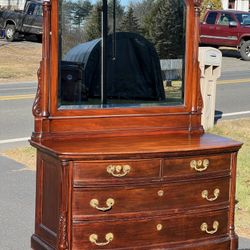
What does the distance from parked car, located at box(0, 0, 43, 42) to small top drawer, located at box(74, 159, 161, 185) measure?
23.4m

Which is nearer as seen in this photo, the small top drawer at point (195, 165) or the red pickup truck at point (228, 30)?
the small top drawer at point (195, 165)

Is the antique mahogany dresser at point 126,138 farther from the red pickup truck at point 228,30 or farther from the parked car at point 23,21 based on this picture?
the parked car at point 23,21

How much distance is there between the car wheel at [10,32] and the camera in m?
29.3

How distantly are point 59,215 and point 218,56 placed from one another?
21.8 ft

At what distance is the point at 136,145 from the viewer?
4.21 metres

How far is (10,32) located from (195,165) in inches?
1039

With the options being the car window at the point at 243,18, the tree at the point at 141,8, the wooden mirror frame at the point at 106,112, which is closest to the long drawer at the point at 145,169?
the wooden mirror frame at the point at 106,112

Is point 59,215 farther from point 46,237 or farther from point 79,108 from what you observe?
point 79,108

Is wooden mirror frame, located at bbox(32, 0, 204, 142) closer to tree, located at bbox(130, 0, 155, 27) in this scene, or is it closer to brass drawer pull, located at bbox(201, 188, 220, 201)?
tree, located at bbox(130, 0, 155, 27)

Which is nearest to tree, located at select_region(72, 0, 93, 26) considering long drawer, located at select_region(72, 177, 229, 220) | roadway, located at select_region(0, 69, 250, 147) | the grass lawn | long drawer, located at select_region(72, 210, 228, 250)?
long drawer, located at select_region(72, 177, 229, 220)

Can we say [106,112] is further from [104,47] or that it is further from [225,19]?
[225,19]

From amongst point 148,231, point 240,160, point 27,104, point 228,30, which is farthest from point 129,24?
point 228,30

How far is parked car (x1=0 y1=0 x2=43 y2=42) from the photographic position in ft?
90.9

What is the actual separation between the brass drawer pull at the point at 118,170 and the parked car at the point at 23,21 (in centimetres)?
2350
